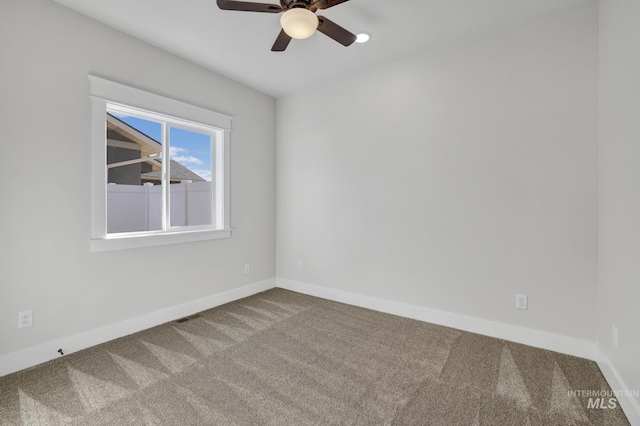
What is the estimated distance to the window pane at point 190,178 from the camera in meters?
3.22

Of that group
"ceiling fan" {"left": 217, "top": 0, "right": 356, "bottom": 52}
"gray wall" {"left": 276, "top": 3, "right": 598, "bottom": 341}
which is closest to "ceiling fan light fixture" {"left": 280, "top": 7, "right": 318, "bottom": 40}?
"ceiling fan" {"left": 217, "top": 0, "right": 356, "bottom": 52}

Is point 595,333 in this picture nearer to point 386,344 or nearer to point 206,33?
point 386,344

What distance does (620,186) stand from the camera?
1.84m

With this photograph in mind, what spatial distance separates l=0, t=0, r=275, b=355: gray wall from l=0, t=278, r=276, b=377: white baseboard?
0.05 m

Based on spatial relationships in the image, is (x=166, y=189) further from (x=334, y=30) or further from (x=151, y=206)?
(x=334, y=30)

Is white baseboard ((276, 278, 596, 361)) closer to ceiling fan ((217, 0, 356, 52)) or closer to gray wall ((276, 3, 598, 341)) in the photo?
gray wall ((276, 3, 598, 341))

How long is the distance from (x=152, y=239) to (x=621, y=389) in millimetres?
3646

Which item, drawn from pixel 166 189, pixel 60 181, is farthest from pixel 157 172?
pixel 60 181

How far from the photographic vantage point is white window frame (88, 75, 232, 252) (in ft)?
8.11

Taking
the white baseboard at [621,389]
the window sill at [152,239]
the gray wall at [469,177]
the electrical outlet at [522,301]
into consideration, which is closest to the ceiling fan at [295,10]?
the gray wall at [469,177]

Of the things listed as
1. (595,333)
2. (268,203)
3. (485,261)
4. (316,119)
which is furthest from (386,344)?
(316,119)

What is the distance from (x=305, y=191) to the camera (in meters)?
3.94

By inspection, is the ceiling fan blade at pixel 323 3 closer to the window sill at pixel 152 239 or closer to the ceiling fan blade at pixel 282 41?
the ceiling fan blade at pixel 282 41

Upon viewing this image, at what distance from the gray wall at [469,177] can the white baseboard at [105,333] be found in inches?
48.8
